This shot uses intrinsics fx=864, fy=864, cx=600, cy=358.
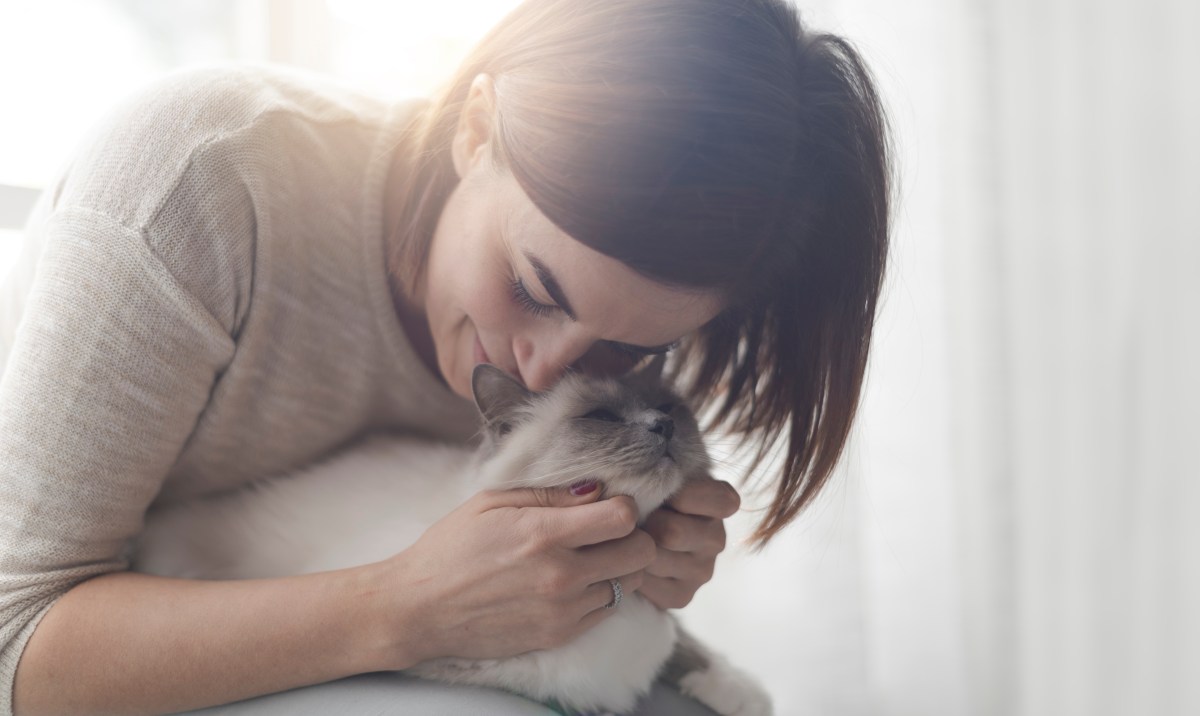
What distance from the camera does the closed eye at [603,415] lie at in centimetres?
115

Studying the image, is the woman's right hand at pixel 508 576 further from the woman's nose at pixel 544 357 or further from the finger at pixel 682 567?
the woman's nose at pixel 544 357

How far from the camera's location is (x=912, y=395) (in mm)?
1666

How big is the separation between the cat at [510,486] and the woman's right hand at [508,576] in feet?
0.16

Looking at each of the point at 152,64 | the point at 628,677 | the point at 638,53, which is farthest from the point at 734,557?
the point at 152,64

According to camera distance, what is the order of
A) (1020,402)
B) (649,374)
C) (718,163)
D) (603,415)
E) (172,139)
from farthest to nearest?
(1020,402), (649,374), (603,415), (172,139), (718,163)

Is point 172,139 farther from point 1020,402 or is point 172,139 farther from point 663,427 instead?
point 1020,402

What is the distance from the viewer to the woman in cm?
95

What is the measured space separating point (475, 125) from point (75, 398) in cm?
58

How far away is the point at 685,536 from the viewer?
111cm

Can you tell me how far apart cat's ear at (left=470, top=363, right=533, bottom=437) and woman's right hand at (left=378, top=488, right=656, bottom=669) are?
0.62 ft

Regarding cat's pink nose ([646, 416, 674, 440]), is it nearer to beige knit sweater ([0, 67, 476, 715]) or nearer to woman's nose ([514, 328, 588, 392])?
woman's nose ([514, 328, 588, 392])

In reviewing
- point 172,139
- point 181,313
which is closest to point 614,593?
point 181,313

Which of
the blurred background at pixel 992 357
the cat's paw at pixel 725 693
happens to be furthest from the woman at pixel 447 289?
the blurred background at pixel 992 357

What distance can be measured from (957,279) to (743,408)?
1.65ft
